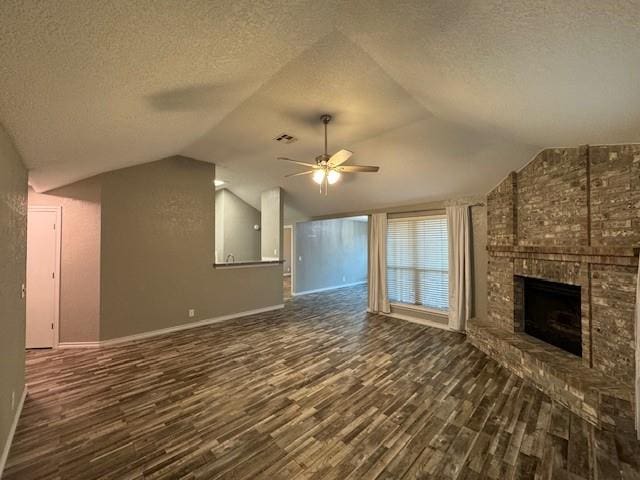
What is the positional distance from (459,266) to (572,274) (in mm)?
1706

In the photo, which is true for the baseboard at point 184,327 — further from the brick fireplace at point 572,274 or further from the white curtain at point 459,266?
the brick fireplace at point 572,274

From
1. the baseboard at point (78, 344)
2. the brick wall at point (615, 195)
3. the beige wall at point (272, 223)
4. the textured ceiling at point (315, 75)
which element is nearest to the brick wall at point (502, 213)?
the textured ceiling at point (315, 75)

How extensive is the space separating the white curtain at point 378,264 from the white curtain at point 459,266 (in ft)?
4.54

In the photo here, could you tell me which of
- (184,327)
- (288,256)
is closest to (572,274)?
(184,327)

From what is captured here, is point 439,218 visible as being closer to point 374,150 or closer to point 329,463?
point 374,150

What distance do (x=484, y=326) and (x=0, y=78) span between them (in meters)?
5.22

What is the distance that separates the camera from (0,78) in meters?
1.33

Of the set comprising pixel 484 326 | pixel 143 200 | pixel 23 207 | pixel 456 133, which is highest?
pixel 456 133

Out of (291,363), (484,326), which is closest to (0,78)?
(291,363)

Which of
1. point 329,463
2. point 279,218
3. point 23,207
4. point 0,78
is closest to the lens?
point 0,78

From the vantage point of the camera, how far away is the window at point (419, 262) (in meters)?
5.18

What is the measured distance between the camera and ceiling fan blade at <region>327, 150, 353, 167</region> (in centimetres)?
295

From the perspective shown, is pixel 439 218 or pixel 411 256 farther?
pixel 411 256

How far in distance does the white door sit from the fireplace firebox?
6.65m
